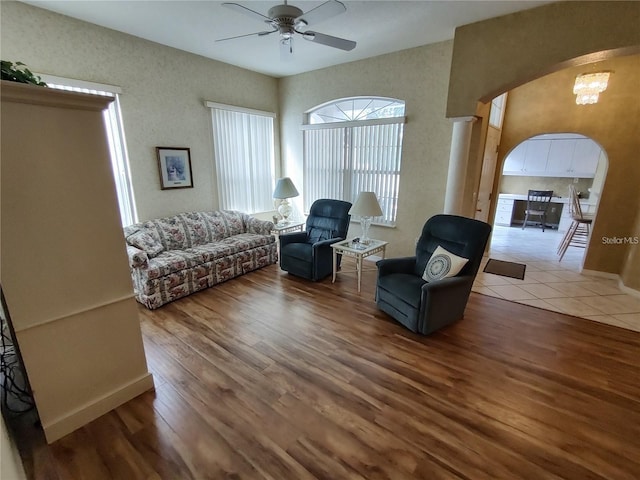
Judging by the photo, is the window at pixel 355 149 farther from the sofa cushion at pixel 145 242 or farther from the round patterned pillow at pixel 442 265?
the sofa cushion at pixel 145 242

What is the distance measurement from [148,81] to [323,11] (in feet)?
8.64

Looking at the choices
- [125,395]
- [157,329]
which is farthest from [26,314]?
[157,329]

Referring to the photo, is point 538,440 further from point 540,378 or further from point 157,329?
point 157,329

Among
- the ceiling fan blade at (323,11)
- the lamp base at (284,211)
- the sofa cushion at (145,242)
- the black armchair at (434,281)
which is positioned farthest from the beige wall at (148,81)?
the black armchair at (434,281)

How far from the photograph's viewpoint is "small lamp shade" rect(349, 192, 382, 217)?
11.7ft

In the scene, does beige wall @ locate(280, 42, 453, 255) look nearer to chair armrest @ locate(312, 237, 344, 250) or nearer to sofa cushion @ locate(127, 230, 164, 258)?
chair armrest @ locate(312, 237, 344, 250)

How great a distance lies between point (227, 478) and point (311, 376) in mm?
864

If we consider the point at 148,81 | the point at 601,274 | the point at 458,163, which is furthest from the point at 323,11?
the point at 601,274

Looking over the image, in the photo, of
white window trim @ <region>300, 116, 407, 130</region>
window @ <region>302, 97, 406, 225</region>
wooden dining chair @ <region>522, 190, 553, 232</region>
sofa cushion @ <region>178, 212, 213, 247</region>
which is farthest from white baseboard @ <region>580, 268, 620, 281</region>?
sofa cushion @ <region>178, 212, 213, 247</region>

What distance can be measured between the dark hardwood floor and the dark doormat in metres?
1.25

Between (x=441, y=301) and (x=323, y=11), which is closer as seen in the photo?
(x=323, y=11)

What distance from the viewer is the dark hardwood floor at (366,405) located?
160 centimetres

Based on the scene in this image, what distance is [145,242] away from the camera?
344 centimetres

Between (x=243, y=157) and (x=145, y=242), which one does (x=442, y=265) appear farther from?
(x=243, y=157)
